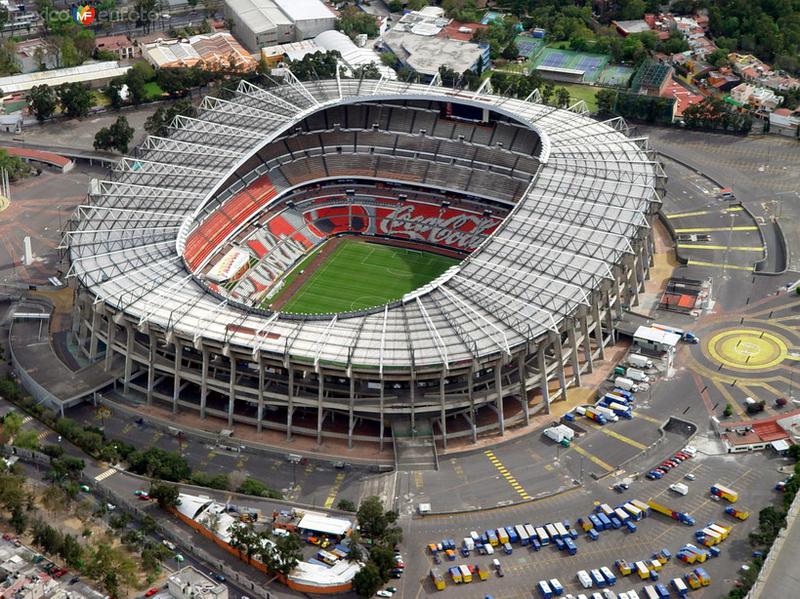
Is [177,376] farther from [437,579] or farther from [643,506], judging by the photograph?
[643,506]

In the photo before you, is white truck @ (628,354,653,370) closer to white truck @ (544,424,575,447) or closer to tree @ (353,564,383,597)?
white truck @ (544,424,575,447)

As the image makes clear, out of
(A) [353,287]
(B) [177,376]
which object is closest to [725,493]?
(A) [353,287]

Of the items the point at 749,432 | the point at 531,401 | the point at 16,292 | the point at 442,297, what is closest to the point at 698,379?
the point at 749,432

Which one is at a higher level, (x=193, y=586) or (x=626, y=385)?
(x=626, y=385)

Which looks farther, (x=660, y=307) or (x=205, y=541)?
(x=660, y=307)

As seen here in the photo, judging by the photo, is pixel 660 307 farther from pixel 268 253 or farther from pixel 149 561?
pixel 149 561

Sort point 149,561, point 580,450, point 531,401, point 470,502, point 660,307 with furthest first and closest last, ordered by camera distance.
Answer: point 660,307 < point 531,401 < point 580,450 < point 470,502 < point 149,561

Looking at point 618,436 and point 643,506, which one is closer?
point 643,506
